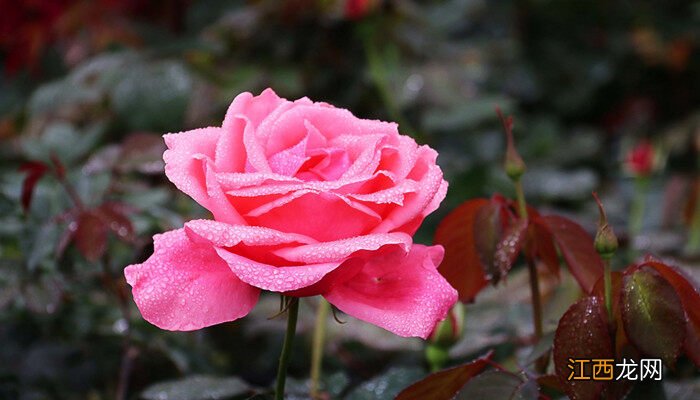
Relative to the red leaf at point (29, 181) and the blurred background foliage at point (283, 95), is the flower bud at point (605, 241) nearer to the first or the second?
the blurred background foliage at point (283, 95)

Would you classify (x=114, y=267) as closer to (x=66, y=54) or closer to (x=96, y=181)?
(x=96, y=181)

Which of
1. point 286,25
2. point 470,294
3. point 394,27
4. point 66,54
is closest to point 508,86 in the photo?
point 394,27

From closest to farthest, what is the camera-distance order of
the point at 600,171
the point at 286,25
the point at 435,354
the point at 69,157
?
the point at 435,354 → the point at 69,157 → the point at 286,25 → the point at 600,171

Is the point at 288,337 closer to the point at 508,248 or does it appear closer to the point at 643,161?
the point at 508,248

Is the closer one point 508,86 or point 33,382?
point 33,382

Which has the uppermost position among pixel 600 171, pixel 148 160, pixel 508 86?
pixel 148 160

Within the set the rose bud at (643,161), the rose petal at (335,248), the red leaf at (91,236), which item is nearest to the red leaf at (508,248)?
the rose petal at (335,248)

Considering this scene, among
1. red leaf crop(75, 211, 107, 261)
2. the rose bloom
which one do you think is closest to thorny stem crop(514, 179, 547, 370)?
the rose bloom

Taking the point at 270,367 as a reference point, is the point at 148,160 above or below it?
above
